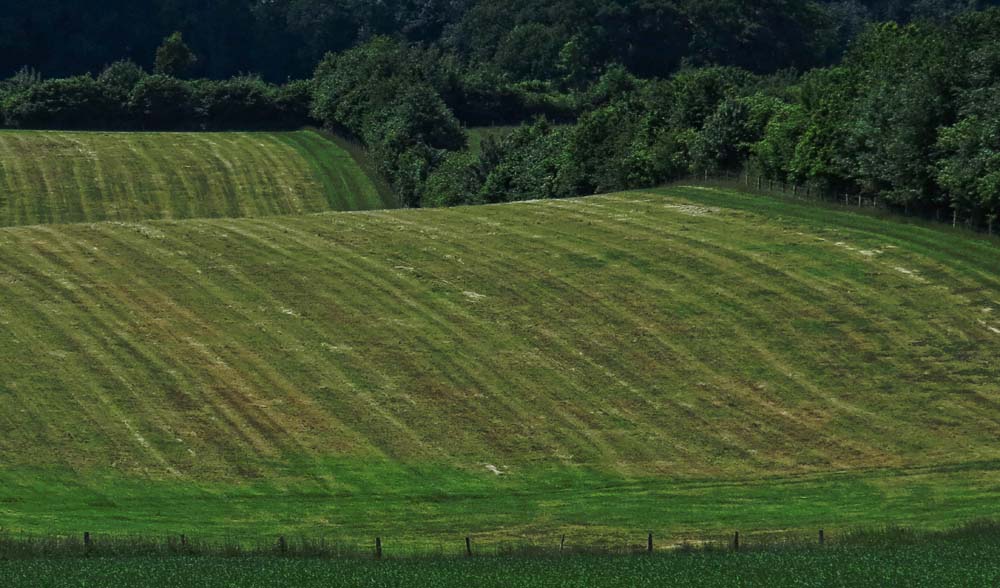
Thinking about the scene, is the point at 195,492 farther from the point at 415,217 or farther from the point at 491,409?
the point at 415,217

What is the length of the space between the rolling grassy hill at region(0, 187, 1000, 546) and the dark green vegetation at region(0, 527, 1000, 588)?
5.98 meters

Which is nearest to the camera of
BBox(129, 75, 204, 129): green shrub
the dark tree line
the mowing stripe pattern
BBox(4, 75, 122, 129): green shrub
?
the mowing stripe pattern

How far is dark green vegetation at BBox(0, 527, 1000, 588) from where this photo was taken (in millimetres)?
41594

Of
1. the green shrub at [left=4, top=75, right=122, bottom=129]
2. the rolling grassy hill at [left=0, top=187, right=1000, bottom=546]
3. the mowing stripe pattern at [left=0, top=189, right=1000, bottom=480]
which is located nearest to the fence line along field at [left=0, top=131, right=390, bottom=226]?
the green shrub at [left=4, top=75, right=122, bottom=129]

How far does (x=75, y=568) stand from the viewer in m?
45.1

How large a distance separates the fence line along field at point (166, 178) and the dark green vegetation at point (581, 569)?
7598 cm

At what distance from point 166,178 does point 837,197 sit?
178 ft

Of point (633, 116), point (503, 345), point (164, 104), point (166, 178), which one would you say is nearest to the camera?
point (503, 345)

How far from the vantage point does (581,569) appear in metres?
44.8

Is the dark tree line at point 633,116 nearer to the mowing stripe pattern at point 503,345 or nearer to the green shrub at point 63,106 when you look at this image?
the green shrub at point 63,106

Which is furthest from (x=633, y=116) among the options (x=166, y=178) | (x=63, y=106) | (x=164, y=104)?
(x=63, y=106)

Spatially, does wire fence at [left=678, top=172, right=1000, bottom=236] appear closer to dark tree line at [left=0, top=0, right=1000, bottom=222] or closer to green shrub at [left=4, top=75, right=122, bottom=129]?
dark tree line at [left=0, top=0, right=1000, bottom=222]

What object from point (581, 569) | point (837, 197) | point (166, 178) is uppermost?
point (837, 197)

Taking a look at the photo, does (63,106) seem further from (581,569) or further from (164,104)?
(581,569)
